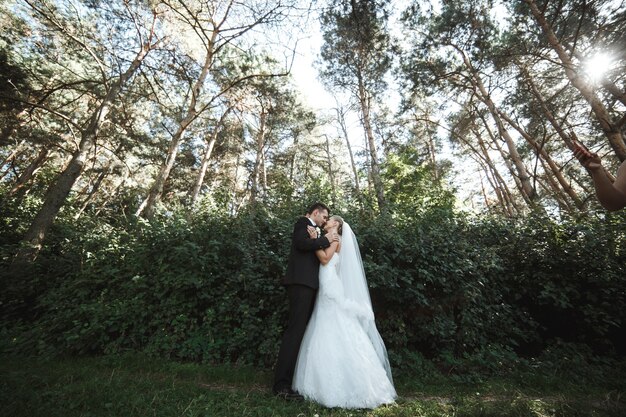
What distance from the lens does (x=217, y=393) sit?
3.07m

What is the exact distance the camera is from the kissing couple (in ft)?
9.85

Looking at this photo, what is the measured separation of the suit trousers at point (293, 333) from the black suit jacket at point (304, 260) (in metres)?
0.09

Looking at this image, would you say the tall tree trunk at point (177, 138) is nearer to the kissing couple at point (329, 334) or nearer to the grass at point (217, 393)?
the grass at point (217, 393)

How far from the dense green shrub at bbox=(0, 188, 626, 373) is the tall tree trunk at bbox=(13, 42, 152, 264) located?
0.40 m

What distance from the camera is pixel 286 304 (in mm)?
4449

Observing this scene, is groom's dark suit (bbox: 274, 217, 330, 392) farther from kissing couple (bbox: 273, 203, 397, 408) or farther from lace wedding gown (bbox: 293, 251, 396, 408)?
→ lace wedding gown (bbox: 293, 251, 396, 408)

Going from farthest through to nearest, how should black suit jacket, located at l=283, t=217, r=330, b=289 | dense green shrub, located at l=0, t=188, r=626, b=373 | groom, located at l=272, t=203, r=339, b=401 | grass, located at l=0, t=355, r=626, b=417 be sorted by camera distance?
dense green shrub, located at l=0, t=188, r=626, b=373
black suit jacket, located at l=283, t=217, r=330, b=289
groom, located at l=272, t=203, r=339, b=401
grass, located at l=0, t=355, r=626, b=417

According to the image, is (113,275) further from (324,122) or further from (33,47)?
(324,122)

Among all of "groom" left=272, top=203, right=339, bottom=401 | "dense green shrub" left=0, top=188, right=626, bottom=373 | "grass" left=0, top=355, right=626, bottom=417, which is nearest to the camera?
"grass" left=0, top=355, right=626, bottom=417

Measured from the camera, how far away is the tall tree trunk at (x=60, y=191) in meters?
6.06

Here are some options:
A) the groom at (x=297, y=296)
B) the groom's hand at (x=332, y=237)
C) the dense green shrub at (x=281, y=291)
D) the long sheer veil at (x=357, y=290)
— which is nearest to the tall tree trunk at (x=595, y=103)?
the dense green shrub at (x=281, y=291)

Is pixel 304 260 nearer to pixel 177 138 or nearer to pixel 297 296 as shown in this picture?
pixel 297 296

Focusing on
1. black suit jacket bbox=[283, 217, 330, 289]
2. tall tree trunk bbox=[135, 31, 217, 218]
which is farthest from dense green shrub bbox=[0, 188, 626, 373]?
tall tree trunk bbox=[135, 31, 217, 218]

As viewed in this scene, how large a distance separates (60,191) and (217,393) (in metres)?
6.89
